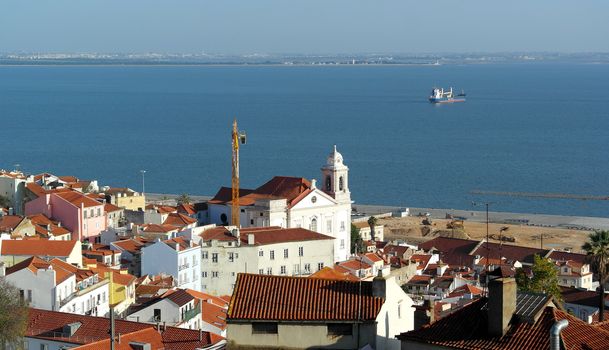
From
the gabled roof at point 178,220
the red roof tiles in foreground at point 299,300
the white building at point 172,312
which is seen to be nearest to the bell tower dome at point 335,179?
the gabled roof at point 178,220

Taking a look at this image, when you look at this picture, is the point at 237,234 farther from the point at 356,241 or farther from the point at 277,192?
the point at 356,241

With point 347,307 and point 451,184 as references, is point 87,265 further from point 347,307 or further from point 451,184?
point 451,184

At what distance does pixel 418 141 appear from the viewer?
157625 mm

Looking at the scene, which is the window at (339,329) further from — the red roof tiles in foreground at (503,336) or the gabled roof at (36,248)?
the gabled roof at (36,248)

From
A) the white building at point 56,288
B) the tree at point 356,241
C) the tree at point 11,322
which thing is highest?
the tree at point 11,322

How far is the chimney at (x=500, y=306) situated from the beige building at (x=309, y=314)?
1.90m

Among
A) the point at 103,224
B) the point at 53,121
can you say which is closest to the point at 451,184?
the point at 103,224

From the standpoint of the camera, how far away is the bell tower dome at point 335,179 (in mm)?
61531

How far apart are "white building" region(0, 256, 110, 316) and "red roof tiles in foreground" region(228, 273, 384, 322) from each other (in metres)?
16.1

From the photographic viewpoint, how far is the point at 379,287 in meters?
16.8

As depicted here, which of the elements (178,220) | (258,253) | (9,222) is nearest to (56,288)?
(258,253)

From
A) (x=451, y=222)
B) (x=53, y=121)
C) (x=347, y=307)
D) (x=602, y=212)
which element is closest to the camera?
(x=347, y=307)

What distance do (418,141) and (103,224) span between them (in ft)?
344

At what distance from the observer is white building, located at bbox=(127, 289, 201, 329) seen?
29703 millimetres
